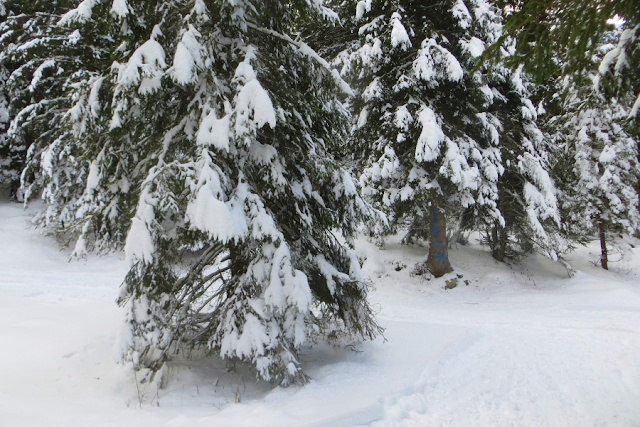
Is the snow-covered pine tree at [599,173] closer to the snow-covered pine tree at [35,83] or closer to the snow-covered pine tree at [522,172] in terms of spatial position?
the snow-covered pine tree at [522,172]

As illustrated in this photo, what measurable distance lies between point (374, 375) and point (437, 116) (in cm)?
819

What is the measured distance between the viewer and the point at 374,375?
5141mm

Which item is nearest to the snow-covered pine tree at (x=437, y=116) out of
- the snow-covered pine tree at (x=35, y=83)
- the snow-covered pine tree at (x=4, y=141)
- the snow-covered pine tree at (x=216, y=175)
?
the snow-covered pine tree at (x=216, y=175)

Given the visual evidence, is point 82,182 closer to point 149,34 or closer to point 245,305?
point 149,34

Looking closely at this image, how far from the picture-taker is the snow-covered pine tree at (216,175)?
13.8 feet

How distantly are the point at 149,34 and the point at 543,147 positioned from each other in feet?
43.3

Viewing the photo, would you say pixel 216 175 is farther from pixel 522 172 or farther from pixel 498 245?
pixel 498 245

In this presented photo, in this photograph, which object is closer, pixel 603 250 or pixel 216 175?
pixel 216 175

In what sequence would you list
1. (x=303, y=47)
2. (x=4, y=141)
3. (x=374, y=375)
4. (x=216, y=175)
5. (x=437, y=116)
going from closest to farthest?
(x=216, y=175) → (x=374, y=375) → (x=303, y=47) → (x=437, y=116) → (x=4, y=141)

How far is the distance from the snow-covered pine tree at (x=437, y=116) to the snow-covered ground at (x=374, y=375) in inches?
132

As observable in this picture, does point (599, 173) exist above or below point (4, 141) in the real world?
below

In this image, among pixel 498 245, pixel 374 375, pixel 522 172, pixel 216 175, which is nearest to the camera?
pixel 216 175

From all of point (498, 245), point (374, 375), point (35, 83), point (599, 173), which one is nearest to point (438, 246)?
point (498, 245)

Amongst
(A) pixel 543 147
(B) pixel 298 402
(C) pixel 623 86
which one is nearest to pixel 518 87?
(A) pixel 543 147
